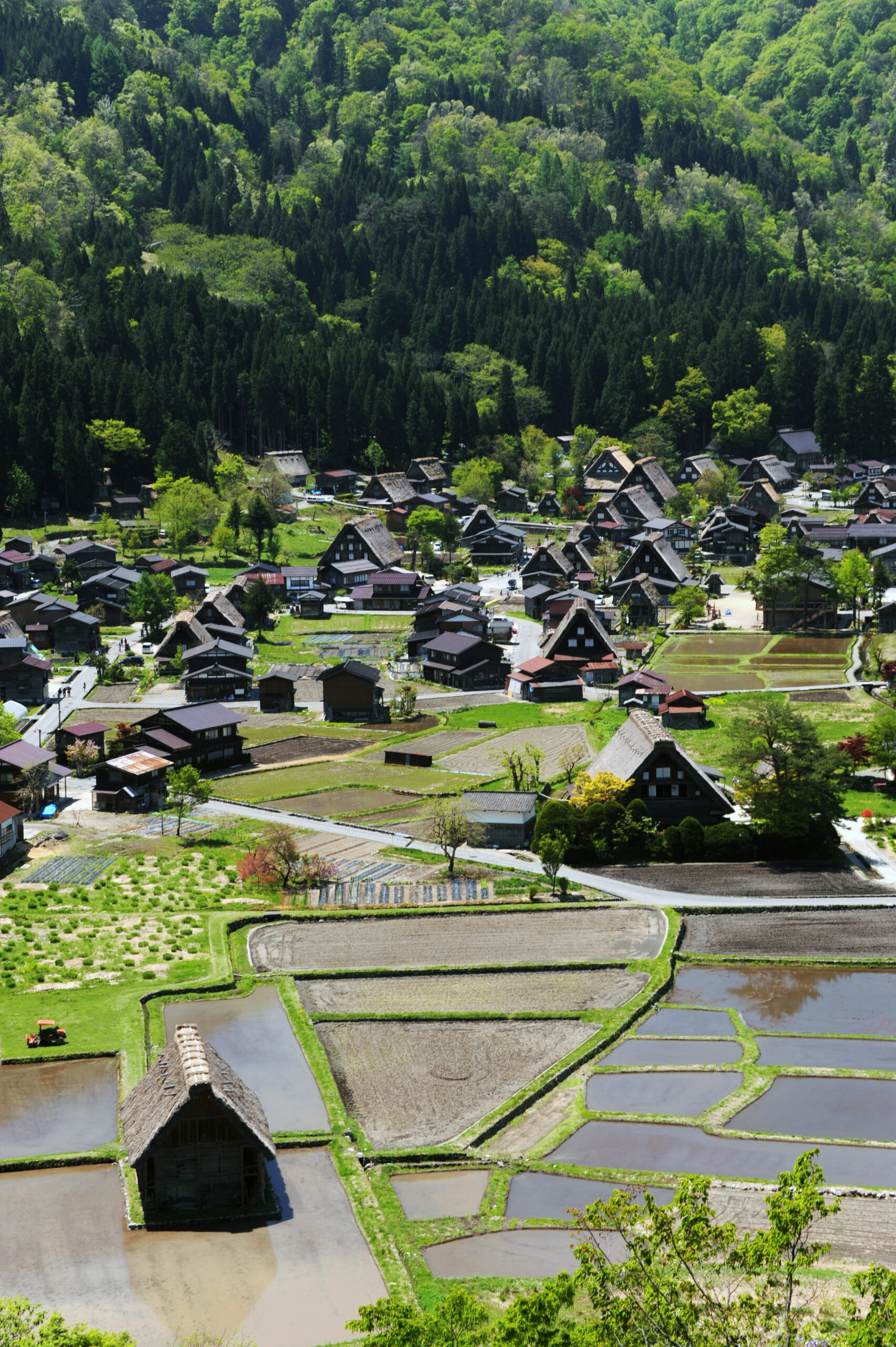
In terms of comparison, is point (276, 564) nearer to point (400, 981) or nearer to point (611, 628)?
point (611, 628)

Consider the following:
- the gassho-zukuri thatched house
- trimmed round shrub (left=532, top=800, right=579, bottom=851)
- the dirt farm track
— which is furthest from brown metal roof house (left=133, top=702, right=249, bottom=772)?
the gassho-zukuri thatched house

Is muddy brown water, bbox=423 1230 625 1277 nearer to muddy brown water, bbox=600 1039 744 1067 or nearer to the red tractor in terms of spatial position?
muddy brown water, bbox=600 1039 744 1067

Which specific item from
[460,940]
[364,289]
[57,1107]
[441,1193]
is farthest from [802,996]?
[364,289]

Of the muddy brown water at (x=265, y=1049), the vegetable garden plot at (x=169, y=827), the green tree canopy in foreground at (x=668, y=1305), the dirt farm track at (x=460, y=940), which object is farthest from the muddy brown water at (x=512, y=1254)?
the vegetable garden plot at (x=169, y=827)

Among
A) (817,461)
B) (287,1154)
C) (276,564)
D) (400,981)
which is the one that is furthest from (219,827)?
(817,461)

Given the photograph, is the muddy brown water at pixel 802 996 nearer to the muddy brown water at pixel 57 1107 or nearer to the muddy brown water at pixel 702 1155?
the muddy brown water at pixel 702 1155

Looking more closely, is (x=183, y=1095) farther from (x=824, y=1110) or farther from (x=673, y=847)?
(x=673, y=847)
